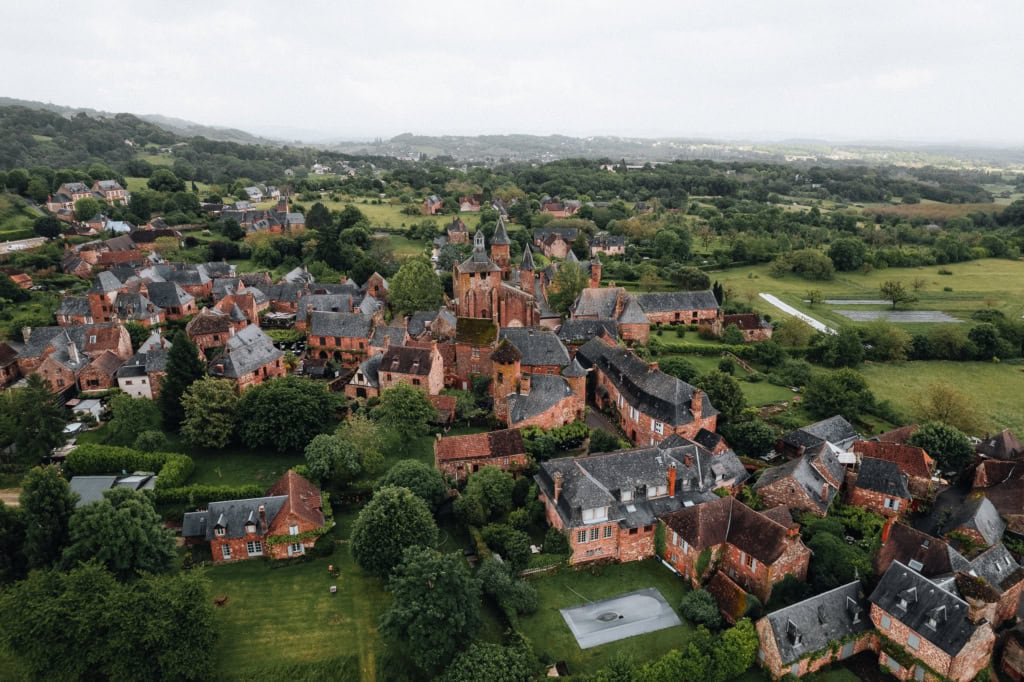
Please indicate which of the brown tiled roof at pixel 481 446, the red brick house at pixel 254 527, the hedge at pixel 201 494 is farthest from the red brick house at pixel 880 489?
the hedge at pixel 201 494

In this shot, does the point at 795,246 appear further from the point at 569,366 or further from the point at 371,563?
the point at 371,563

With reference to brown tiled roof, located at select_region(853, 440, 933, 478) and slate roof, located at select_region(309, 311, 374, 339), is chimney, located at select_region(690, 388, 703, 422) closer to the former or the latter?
brown tiled roof, located at select_region(853, 440, 933, 478)

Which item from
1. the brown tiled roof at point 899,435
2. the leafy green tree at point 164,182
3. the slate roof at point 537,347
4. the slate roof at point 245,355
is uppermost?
the leafy green tree at point 164,182

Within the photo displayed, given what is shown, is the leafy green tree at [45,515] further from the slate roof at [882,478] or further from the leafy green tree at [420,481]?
the slate roof at [882,478]

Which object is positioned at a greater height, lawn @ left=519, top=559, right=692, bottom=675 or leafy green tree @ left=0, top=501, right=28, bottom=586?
leafy green tree @ left=0, top=501, right=28, bottom=586

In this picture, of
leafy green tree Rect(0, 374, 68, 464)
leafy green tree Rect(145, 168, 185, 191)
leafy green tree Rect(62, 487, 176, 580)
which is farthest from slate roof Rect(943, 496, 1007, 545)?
leafy green tree Rect(145, 168, 185, 191)

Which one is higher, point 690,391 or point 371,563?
point 690,391

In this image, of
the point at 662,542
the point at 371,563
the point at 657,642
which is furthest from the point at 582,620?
the point at 371,563
